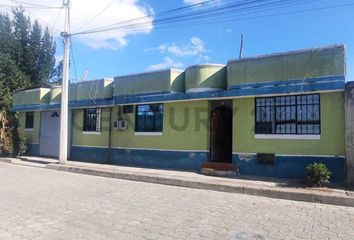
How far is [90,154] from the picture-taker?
61.6 feet

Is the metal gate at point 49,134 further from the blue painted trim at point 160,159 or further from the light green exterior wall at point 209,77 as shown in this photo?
the light green exterior wall at point 209,77

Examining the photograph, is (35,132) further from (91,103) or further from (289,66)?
(289,66)

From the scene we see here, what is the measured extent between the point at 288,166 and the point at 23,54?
26.8 metres

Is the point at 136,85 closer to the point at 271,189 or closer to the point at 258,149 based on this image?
the point at 258,149

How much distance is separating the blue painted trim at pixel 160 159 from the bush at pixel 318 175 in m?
4.55

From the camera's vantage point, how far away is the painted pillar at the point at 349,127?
1064cm

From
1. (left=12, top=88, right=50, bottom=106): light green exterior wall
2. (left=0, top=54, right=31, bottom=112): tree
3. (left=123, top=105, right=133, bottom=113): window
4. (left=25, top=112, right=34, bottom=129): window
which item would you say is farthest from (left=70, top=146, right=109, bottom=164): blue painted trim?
(left=0, top=54, right=31, bottom=112): tree

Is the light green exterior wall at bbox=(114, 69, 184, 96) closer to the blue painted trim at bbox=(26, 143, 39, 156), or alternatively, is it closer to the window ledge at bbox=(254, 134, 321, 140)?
the window ledge at bbox=(254, 134, 321, 140)

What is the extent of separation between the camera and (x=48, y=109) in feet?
69.5

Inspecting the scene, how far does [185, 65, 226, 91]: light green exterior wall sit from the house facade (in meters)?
0.04

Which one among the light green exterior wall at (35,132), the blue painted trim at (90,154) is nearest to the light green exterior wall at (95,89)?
the blue painted trim at (90,154)

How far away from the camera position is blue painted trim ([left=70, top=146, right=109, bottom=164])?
18.0 meters

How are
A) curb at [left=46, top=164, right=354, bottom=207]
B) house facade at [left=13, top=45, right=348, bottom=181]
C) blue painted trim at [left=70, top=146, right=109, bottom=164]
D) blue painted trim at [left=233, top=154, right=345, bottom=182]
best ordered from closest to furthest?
curb at [left=46, top=164, right=354, bottom=207] → blue painted trim at [left=233, top=154, right=345, bottom=182] → house facade at [left=13, top=45, right=348, bottom=181] → blue painted trim at [left=70, top=146, right=109, bottom=164]

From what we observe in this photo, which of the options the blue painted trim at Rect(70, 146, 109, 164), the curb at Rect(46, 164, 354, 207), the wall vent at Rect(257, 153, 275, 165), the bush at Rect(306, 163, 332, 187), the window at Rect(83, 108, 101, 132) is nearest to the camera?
the curb at Rect(46, 164, 354, 207)
